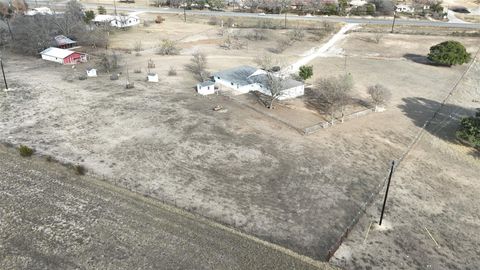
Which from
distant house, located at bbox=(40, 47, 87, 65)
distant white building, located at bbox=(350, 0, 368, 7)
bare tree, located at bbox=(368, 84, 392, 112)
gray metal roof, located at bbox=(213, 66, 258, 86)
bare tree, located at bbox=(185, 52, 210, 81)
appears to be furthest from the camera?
distant white building, located at bbox=(350, 0, 368, 7)

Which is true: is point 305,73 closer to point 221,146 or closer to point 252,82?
point 252,82

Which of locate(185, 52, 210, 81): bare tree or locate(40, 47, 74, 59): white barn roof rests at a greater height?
locate(40, 47, 74, 59): white barn roof

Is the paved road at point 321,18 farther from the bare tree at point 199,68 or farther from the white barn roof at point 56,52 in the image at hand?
the white barn roof at point 56,52

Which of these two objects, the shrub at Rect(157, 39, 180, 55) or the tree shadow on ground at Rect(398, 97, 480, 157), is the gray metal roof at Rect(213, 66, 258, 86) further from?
the tree shadow on ground at Rect(398, 97, 480, 157)

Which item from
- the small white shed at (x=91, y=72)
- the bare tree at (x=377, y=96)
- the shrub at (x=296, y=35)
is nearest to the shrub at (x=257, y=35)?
the shrub at (x=296, y=35)

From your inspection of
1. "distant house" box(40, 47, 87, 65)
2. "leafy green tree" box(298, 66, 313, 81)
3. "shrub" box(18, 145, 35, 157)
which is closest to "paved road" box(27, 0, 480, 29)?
"leafy green tree" box(298, 66, 313, 81)
